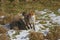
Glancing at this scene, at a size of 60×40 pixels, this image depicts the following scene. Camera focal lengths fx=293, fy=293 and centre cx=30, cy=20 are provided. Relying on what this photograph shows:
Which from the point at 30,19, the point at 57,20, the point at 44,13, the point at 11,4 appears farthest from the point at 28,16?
the point at 11,4

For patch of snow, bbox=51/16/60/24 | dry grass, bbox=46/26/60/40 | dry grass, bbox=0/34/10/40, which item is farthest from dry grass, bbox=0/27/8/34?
patch of snow, bbox=51/16/60/24

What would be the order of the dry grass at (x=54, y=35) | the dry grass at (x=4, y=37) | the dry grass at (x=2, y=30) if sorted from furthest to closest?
the dry grass at (x=2, y=30) < the dry grass at (x=54, y=35) < the dry grass at (x=4, y=37)

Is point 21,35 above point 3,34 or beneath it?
beneath

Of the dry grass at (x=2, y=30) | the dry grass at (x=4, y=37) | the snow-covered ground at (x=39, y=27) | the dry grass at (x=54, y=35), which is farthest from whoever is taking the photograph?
the dry grass at (x=2, y=30)

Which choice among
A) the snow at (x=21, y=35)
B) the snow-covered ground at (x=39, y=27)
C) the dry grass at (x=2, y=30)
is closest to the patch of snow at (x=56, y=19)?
the snow-covered ground at (x=39, y=27)

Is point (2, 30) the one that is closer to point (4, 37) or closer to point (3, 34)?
point (3, 34)

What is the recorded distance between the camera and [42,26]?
18406mm

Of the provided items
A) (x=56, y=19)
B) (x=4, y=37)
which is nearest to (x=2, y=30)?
(x=4, y=37)

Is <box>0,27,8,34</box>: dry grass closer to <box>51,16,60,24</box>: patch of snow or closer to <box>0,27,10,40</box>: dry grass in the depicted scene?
<box>0,27,10,40</box>: dry grass

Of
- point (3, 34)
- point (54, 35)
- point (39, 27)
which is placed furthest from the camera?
point (39, 27)

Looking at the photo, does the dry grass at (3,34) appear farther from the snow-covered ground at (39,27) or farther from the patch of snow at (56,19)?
the patch of snow at (56,19)

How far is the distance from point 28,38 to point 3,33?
1.78m

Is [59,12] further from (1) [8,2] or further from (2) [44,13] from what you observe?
(1) [8,2]

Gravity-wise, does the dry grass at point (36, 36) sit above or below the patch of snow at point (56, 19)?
above
